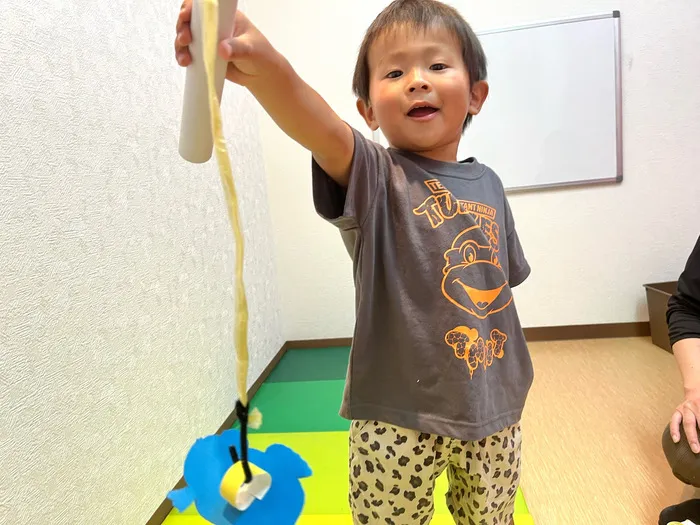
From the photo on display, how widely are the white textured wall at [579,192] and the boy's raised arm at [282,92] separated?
1732 mm

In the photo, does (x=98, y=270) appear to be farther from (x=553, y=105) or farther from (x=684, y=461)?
(x=553, y=105)

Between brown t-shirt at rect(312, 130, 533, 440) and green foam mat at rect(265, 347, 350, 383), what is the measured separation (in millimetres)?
1383

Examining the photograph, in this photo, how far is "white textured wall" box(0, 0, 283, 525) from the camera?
79cm

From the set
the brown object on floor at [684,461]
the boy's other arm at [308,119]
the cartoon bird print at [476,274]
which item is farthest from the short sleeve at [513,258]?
the brown object on floor at [684,461]

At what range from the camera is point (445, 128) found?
2.16 ft

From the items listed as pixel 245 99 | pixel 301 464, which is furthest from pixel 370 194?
pixel 245 99

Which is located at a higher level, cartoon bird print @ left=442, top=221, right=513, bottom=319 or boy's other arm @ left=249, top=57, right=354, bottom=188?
boy's other arm @ left=249, top=57, right=354, bottom=188

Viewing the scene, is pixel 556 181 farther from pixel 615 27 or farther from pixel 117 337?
pixel 117 337

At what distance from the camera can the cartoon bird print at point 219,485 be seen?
12.0 inches

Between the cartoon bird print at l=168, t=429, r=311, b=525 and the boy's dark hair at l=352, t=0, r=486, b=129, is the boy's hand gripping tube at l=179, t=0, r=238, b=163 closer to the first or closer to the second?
the cartoon bird print at l=168, t=429, r=311, b=525

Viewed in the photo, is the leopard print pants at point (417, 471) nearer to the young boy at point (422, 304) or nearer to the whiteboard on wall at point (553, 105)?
the young boy at point (422, 304)

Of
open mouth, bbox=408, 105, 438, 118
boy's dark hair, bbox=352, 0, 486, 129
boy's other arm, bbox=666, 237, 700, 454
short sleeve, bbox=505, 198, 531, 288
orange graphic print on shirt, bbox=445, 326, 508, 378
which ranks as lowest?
boy's other arm, bbox=666, 237, 700, 454

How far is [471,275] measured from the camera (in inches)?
25.2

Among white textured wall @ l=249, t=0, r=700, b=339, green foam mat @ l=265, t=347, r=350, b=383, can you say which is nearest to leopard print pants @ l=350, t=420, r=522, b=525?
green foam mat @ l=265, t=347, r=350, b=383
